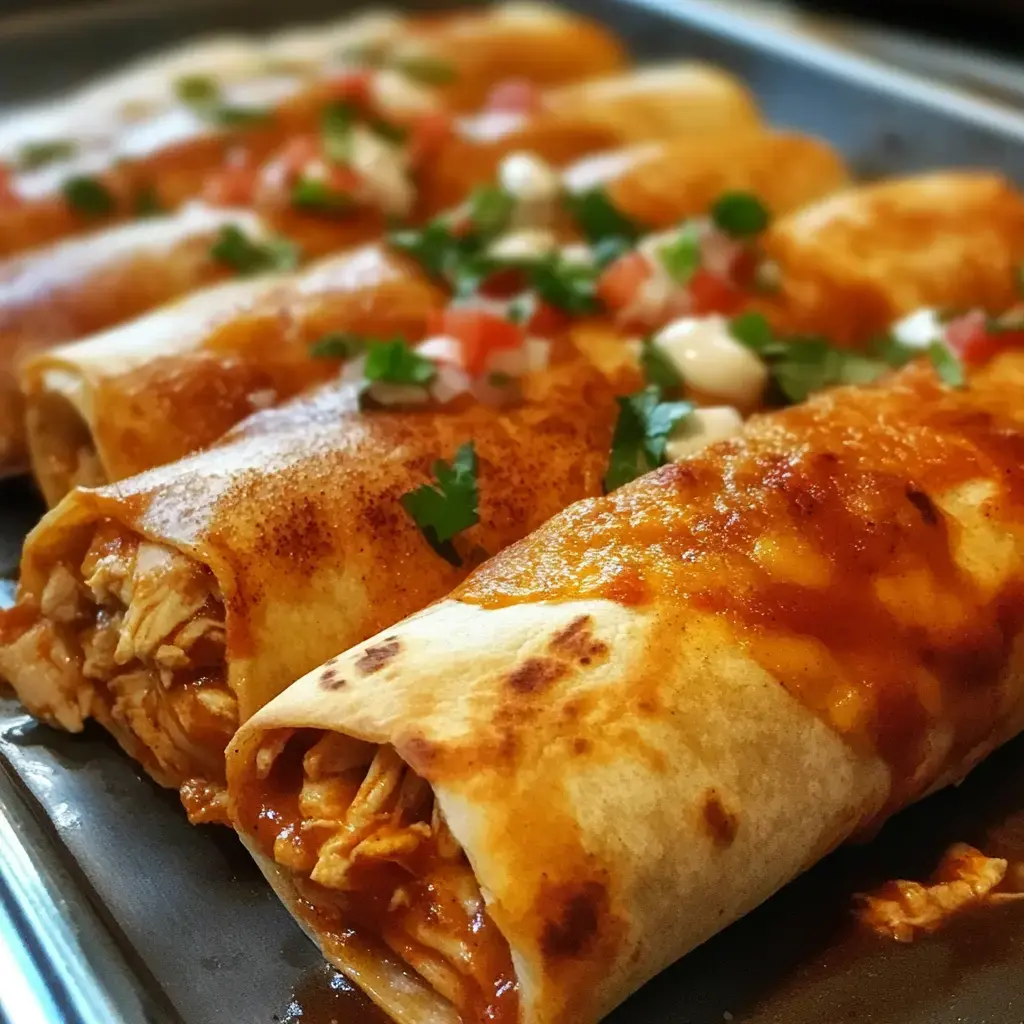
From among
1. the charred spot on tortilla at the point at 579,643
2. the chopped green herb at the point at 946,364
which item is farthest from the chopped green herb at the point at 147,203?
the charred spot on tortilla at the point at 579,643

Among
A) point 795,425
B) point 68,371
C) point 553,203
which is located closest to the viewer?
point 795,425

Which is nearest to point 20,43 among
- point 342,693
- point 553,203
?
point 553,203

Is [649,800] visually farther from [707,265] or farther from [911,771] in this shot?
[707,265]

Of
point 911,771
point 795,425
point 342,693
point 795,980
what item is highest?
point 795,425

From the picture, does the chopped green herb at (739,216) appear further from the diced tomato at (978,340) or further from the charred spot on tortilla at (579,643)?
the charred spot on tortilla at (579,643)

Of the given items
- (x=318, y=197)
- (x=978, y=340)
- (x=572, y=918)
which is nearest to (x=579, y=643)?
(x=572, y=918)

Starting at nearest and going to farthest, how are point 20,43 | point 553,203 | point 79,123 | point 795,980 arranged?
point 795,980 < point 553,203 < point 79,123 < point 20,43
